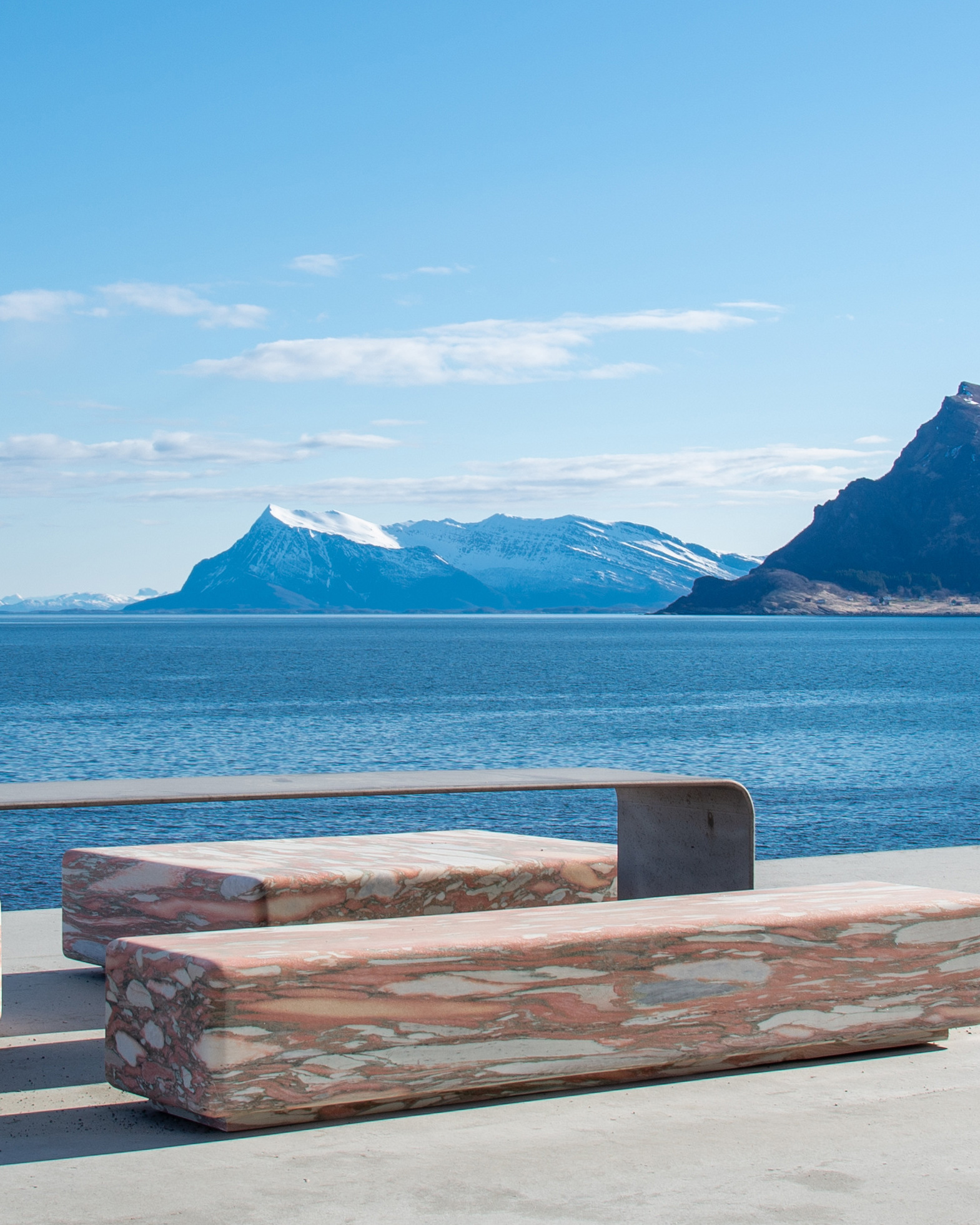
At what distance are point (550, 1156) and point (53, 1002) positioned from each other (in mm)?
2883

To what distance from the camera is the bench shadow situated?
4055 mm

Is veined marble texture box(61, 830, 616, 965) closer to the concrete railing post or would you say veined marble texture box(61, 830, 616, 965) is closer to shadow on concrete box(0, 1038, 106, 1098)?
the concrete railing post

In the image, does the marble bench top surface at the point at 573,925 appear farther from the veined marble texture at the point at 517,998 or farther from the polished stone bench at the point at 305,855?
the polished stone bench at the point at 305,855

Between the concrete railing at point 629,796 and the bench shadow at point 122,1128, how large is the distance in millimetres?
1336

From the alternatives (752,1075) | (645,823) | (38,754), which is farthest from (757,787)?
(752,1075)

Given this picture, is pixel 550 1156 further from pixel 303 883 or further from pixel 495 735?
pixel 495 735

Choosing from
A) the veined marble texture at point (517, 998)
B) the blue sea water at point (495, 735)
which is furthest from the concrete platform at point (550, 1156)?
the blue sea water at point (495, 735)

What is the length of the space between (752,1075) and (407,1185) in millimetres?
1577

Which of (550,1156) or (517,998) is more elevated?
(517,998)

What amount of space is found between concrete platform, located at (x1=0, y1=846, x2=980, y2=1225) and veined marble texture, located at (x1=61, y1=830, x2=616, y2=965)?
81 centimetres

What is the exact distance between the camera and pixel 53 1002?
6016 mm

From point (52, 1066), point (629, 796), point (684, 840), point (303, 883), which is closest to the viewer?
point (52, 1066)

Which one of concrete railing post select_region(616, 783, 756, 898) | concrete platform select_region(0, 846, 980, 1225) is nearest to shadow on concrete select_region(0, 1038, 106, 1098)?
concrete platform select_region(0, 846, 980, 1225)

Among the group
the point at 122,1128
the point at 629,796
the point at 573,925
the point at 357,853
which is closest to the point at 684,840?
the point at 629,796
